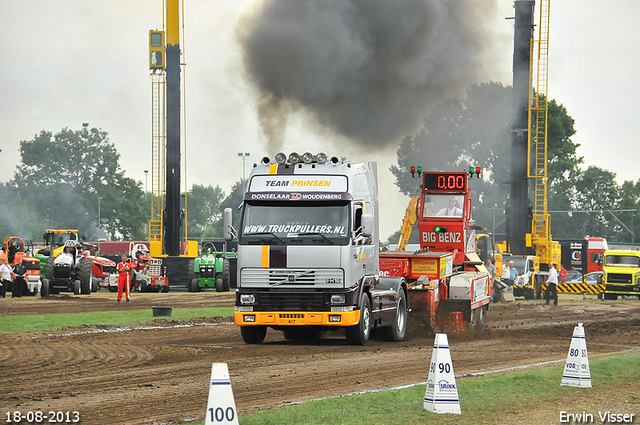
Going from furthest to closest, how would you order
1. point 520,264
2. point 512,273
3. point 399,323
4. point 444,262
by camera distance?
point 520,264
point 512,273
point 444,262
point 399,323

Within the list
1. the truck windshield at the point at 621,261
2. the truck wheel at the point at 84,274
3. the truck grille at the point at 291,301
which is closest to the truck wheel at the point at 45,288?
the truck wheel at the point at 84,274

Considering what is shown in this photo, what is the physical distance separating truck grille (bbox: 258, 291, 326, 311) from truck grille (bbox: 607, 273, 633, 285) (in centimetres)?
3353

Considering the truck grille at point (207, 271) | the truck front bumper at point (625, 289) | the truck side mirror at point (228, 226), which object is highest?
the truck side mirror at point (228, 226)

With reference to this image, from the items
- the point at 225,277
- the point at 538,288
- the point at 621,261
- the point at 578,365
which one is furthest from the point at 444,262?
the point at 621,261

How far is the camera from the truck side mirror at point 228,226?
16.2 meters

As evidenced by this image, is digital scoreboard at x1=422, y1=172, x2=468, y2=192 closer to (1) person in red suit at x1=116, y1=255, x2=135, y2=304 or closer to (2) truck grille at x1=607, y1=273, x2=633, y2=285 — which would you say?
(1) person in red suit at x1=116, y1=255, x2=135, y2=304

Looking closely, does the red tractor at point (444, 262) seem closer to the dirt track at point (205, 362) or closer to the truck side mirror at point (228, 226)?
the dirt track at point (205, 362)

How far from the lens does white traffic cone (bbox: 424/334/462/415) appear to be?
9.00m

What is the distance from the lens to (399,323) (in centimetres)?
1875

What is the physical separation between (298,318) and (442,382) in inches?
294

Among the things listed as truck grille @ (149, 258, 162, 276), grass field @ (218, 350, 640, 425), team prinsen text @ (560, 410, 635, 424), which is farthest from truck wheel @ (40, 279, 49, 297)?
team prinsen text @ (560, 410, 635, 424)

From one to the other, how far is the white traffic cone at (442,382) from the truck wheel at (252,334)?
28.6 ft

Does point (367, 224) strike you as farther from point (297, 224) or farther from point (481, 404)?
Result: point (481, 404)

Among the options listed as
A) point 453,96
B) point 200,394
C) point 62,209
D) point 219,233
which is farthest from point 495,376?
point 219,233
